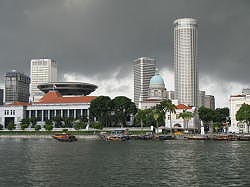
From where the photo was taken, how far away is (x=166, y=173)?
59.2 metres

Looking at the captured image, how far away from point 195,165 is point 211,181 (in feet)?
50.8

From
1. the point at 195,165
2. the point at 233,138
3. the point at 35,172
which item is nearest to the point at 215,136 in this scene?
the point at 233,138

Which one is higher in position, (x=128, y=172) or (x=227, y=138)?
(x=128, y=172)

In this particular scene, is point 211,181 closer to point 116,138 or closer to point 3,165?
point 3,165

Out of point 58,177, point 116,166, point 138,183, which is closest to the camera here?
point 138,183

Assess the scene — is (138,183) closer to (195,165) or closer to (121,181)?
(121,181)

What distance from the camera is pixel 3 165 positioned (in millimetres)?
69875

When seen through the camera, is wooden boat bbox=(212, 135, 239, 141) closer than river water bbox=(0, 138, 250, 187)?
No

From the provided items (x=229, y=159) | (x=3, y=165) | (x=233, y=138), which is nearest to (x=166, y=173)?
(x=229, y=159)

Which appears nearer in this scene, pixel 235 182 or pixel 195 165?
pixel 235 182

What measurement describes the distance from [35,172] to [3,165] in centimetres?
1126

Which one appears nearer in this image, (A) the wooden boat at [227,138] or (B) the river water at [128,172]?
(B) the river water at [128,172]

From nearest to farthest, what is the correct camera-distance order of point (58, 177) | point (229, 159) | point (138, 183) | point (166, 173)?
point (138, 183) < point (58, 177) < point (166, 173) < point (229, 159)

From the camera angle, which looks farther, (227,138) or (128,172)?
(227,138)
